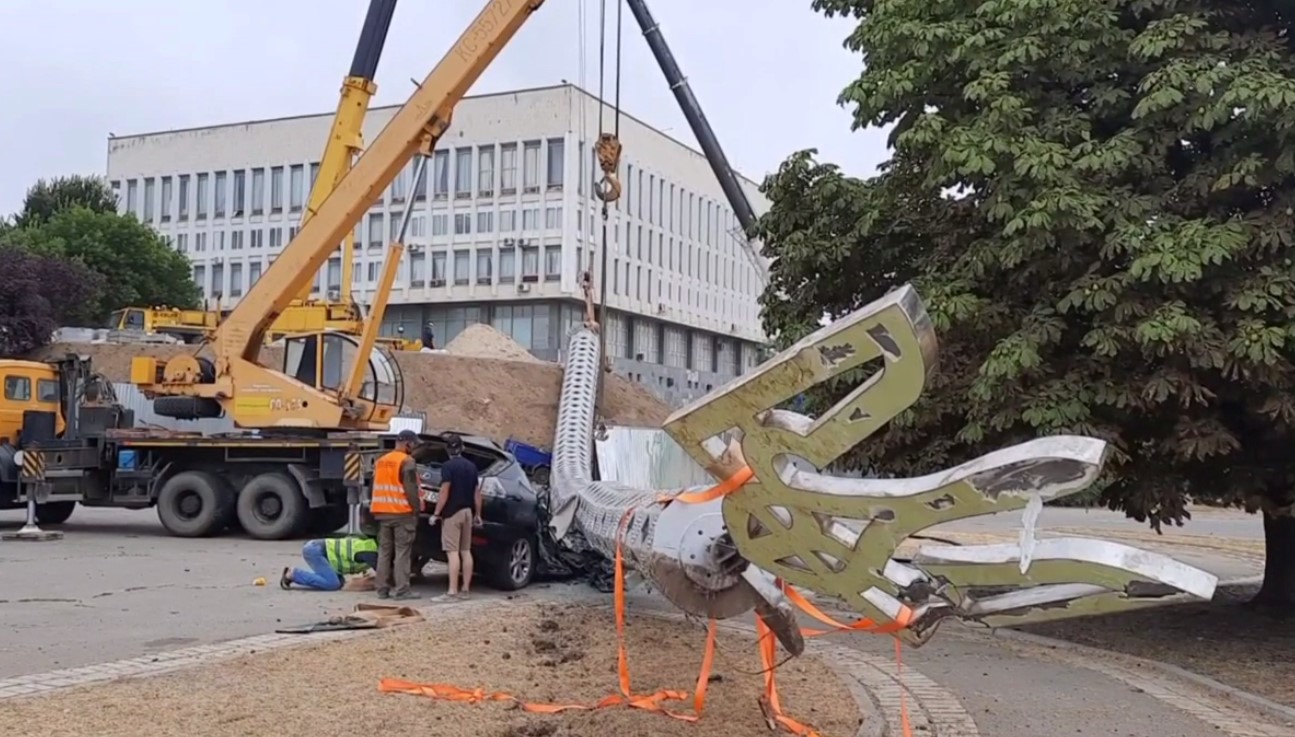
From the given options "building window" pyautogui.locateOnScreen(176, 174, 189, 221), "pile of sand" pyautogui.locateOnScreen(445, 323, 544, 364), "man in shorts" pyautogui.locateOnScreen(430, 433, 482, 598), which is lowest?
"man in shorts" pyautogui.locateOnScreen(430, 433, 482, 598)

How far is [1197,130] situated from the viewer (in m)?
10.4

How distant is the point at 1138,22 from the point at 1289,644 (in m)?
5.82

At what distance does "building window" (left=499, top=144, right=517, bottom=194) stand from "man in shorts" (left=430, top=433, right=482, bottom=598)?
49362 mm

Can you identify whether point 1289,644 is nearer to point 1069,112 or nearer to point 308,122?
point 1069,112

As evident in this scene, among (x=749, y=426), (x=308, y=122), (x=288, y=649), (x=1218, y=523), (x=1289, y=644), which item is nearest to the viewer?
(x=749, y=426)

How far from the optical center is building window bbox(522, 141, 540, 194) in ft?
198

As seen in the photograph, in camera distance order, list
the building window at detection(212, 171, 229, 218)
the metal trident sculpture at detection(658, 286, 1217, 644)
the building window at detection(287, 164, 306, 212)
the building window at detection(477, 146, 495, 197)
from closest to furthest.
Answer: the metal trident sculpture at detection(658, 286, 1217, 644) < the building window at detection(477, 146, 495, 197) < the building window at detection(287, 164, 306, 212) < the building window at detection(212, 171, 229, 218)

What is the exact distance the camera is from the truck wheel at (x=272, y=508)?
19.6 metres

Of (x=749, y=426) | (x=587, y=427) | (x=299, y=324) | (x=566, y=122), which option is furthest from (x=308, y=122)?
(x=749, y=426)

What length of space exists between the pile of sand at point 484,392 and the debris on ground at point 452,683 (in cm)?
3230

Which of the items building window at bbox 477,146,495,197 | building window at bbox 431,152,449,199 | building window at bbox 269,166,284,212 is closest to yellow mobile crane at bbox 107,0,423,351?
building window at bbox 477,146,495,197

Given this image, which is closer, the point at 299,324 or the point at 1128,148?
the point at 1128,148

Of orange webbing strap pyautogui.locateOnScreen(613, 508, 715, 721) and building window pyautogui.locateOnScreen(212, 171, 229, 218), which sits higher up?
building window pyautogui.locateOnScreen(212, 171, 229, 218)

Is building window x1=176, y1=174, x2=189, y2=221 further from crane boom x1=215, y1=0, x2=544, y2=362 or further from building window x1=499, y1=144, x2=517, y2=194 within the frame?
crane boom x1=215, y1=0, x2=544, y2=362
